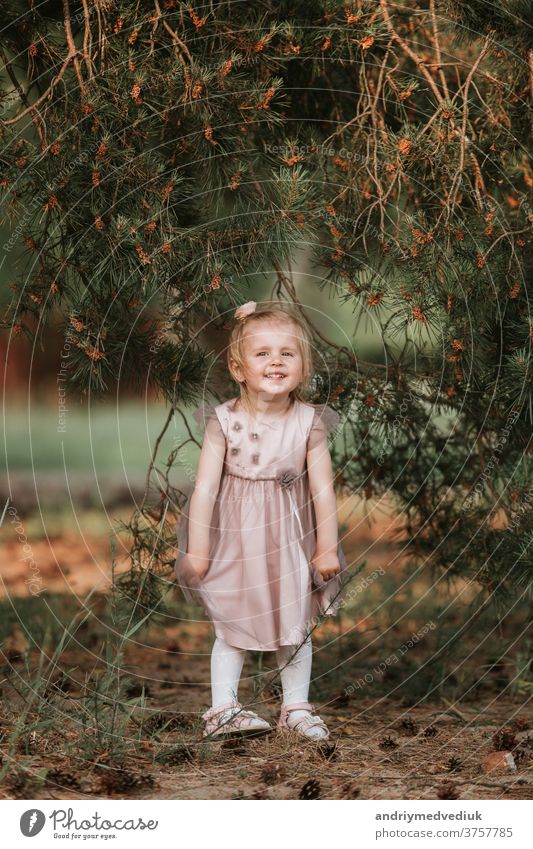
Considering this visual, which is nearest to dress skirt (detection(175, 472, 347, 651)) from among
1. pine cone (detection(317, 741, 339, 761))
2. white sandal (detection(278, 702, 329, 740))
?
white sandal (detection(278, 702, 329, 740))

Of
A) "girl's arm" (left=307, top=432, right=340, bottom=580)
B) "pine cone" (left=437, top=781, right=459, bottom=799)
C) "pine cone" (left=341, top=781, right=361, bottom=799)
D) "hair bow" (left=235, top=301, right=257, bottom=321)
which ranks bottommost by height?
"pine cone" (left=437, top=781, right=459, bottom=799)

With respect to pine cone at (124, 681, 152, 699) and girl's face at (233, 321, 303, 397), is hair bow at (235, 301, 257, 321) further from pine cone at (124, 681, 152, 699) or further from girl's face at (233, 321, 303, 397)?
pine cone at (124, 681, 152, 699)

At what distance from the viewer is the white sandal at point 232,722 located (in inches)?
94.7

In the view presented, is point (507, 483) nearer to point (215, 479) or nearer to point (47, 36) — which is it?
point (215, 479)

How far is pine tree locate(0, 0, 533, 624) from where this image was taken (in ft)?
8.02

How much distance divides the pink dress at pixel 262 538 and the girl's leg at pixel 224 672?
4cm

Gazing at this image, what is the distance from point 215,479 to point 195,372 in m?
0.35

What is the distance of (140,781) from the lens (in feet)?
7.07

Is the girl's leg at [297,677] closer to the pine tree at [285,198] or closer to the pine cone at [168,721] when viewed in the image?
the pine cone at [168,721]

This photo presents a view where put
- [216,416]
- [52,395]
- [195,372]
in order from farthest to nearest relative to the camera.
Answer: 1. [52,395]
2. [195,372]
3. [216,416]

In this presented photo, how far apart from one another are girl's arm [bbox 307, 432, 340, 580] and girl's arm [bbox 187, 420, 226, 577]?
0.23 meters

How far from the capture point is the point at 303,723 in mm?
2529

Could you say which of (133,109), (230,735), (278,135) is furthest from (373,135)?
(230,735)

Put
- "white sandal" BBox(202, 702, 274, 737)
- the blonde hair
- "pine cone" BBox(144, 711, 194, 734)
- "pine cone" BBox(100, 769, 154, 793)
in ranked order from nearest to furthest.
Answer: "pine cone" BBox(100, 769, 154, 793) → "white sandal" BBox(202, 702, 274, 737) → "pine cone" BBox(144, 711, 194, 734) → the blonde hair
